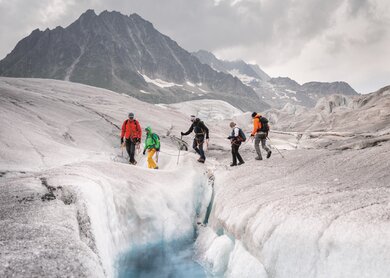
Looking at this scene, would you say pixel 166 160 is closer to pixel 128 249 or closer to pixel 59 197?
pixel 128 249

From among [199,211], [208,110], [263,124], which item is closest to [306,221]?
[199,211]

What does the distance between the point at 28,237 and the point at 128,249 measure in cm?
377

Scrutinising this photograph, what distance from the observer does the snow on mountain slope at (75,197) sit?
5789 mm

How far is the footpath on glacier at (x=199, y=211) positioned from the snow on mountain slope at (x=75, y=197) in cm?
3

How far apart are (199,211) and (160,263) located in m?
3.30

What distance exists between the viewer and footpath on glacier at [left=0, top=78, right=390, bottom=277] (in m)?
5.75

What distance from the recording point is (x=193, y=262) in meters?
10.4

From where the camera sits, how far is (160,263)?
33.0 feet

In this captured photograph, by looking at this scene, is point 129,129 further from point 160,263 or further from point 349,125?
point 349,125

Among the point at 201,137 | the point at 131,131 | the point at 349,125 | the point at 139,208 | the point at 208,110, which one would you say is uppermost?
the point at 208,110

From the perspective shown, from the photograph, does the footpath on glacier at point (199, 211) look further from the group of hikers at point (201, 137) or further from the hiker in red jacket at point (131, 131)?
the hiker in red jacket at point (131, 131)

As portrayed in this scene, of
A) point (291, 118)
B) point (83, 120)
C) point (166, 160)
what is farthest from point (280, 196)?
point (291, 118)

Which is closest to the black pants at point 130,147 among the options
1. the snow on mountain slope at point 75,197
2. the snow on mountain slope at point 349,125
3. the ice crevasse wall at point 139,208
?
the snow on mountain slope at point 75,197

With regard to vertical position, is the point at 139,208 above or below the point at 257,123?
below
